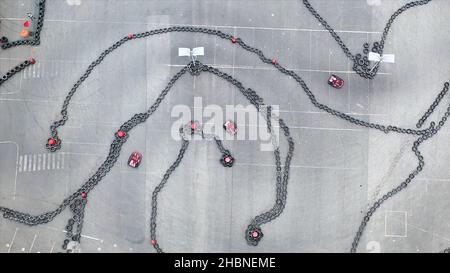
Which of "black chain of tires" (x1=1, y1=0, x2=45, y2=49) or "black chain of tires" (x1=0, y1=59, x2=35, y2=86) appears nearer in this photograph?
"black chain of tires" (x1=0, y1=59, x2=35, y2=86)

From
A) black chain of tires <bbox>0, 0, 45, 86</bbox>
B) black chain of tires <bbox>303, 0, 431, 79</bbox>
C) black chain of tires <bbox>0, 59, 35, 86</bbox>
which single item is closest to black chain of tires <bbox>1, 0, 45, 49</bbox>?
black chain of tires <bbox>0, 0, 45, 86</bbox>

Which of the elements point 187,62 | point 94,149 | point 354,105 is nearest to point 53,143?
→ point 94,149

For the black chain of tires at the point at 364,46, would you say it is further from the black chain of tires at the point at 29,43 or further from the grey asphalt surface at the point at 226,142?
the black chain of tires at the point at 29,43

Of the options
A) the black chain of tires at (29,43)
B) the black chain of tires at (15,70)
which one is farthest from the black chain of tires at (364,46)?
the black chain of tires at (15,70)

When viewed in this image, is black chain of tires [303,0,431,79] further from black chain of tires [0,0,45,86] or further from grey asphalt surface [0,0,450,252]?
black chain of tires [0,0,45,86]

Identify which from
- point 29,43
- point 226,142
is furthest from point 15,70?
point 226,142
